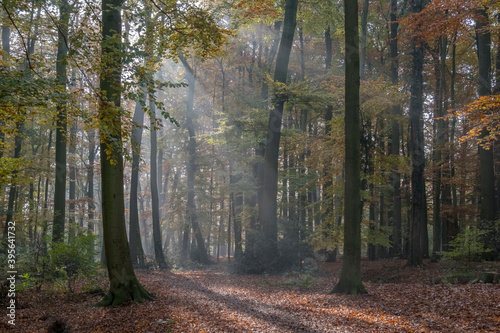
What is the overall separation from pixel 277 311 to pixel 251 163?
1300 cm

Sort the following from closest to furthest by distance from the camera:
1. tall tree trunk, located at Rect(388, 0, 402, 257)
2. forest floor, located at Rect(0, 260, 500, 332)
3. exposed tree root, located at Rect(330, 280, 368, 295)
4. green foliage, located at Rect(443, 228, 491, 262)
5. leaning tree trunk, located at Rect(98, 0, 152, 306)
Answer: forest floor, located at Rect(0, 260, 500, 332) → leaning tree trunk, located at Rect(98, 0, 152, 306) → exposed tree root, located at Rect(330, 280, 368, 295) → green foliage, located at Rect(443, 228, 491, 262) → tall tree trunk, located at Rect(388, 0, 402, 257)

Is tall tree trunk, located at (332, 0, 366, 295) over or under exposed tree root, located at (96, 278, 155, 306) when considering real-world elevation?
over

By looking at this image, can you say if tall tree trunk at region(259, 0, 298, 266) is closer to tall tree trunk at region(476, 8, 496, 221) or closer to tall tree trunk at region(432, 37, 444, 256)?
tall tree trunk at region(432, 37, 444, 256)

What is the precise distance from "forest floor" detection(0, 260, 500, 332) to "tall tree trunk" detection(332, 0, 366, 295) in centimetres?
59

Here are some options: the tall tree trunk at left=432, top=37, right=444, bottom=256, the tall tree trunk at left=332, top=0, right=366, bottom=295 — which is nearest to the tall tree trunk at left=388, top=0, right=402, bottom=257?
the tall tree trunk at left=432, top=37, right=444, bottom=256

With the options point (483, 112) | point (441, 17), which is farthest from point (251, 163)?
point (483, 112)

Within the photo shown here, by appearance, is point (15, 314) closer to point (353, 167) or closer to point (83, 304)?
point (83, 304)

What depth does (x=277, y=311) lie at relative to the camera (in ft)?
25.4

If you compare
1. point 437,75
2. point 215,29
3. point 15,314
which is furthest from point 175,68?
point 15,314

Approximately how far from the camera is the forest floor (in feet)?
19.5

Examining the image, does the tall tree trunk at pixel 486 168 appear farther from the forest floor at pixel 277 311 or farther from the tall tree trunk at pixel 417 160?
the forest floor at pixel 277 311

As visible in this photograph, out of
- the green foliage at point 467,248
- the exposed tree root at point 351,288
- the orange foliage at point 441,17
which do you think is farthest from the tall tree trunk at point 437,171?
the exposed tree root at point 351,288

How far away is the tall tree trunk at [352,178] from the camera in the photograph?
914 centimetres

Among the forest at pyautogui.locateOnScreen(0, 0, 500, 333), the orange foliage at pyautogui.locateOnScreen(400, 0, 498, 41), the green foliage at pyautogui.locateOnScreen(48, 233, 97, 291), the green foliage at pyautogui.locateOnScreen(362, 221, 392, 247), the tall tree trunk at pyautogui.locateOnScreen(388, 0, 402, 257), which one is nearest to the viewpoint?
the forest at pyautogui.locateOnScreen(0, 0, 500, 333)
